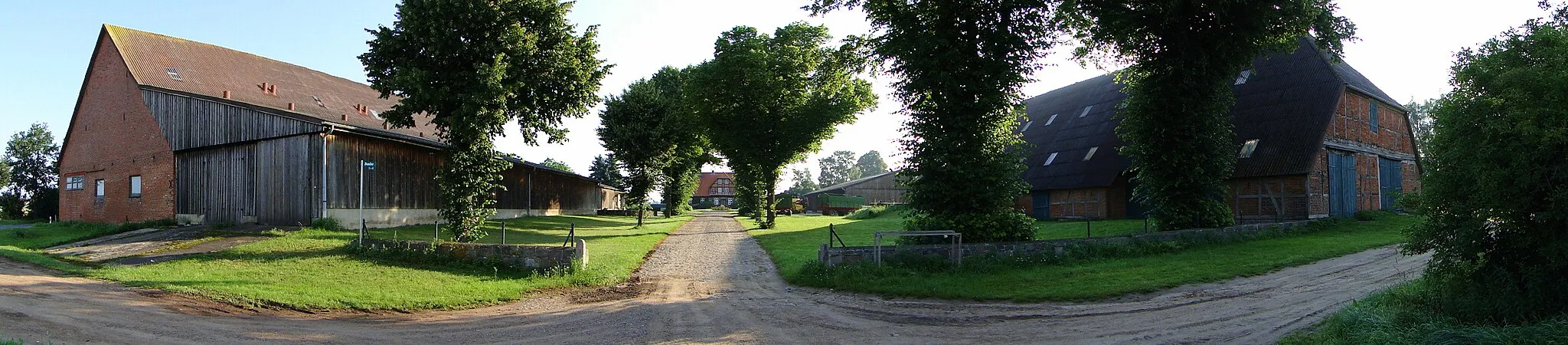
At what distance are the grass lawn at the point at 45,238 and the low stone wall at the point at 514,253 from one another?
612 centimetres

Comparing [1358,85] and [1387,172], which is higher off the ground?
[1358,85]

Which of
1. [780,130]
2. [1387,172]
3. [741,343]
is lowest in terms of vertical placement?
[741,343]

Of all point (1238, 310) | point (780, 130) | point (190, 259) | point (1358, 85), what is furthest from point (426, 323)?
point (1358, 85)

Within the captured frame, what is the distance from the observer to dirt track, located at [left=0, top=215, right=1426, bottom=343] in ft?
27.1

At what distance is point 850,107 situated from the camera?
1564 inches

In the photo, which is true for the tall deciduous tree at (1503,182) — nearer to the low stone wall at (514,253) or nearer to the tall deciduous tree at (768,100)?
the low stone wall at (514,253)

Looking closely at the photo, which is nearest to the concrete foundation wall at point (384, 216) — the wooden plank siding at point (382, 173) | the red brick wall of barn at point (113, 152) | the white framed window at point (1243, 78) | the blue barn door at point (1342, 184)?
the wooden plank siding at point (382, 173)

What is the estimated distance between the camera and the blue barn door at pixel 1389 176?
1210 inches

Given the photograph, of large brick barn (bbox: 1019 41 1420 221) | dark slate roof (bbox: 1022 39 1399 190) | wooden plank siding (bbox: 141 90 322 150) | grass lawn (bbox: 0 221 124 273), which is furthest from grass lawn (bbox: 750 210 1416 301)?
wooden plank siding (bbox: 141 90 322 150)

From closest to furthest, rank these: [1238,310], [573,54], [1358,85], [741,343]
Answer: [741,343] → [1238,310] → [573,54] → [1358,85]

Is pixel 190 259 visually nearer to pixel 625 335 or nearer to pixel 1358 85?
pixel 625 335

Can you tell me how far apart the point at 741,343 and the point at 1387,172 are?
35.9m

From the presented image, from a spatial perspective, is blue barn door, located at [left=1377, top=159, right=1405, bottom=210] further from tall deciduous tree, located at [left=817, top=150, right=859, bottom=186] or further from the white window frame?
tall deciduous tree, located at [left=817, top=150, right=859, bottom=186]

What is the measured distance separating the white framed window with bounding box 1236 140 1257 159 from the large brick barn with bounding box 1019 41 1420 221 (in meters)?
0.04
